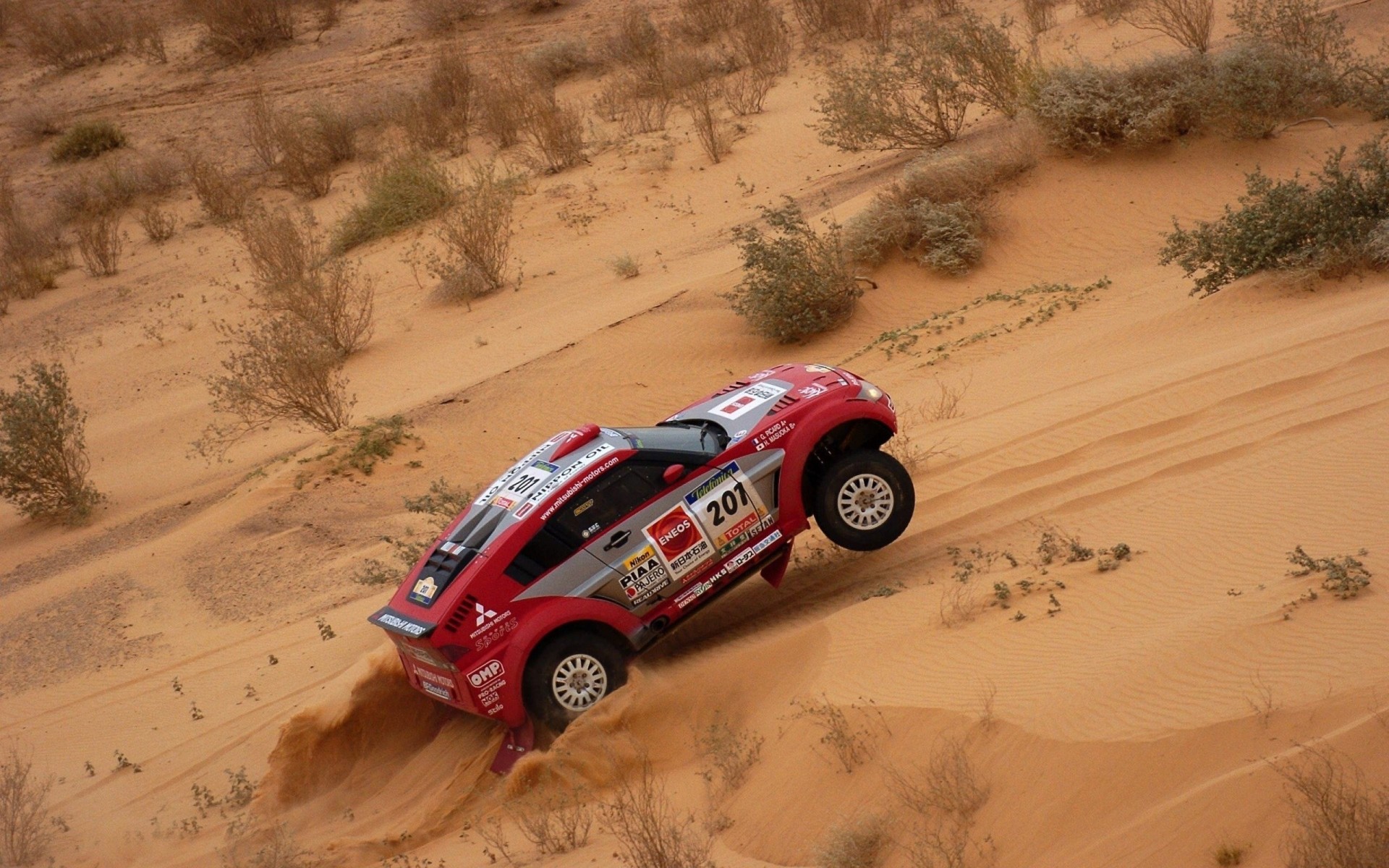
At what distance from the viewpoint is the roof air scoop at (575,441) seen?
8.89 m

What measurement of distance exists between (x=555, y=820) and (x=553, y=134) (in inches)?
816

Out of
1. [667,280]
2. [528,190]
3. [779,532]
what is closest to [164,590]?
[779,532]

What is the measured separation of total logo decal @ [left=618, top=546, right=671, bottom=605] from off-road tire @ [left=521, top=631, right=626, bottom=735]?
38 centimetres

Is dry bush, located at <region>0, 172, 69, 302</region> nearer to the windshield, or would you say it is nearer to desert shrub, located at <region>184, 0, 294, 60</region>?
desert shrub, located at <region>184, 0, 294, 60</region>

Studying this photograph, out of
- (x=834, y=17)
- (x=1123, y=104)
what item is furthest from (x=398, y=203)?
(x=1123, y=104)

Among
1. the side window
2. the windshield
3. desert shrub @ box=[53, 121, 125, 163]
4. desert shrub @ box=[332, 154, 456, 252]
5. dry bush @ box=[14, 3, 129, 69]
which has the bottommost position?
the side window

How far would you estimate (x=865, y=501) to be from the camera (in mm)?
9188

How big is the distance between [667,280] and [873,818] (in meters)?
15.2

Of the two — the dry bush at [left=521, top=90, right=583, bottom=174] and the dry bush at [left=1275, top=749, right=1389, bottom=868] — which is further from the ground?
the dry bush at [left=521, top=90, right=583, bottom=174]

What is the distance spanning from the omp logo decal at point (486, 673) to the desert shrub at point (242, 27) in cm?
3308

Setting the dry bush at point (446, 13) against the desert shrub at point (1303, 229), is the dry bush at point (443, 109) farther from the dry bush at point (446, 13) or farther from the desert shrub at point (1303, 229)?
the desert shrub at point (1303, 229)

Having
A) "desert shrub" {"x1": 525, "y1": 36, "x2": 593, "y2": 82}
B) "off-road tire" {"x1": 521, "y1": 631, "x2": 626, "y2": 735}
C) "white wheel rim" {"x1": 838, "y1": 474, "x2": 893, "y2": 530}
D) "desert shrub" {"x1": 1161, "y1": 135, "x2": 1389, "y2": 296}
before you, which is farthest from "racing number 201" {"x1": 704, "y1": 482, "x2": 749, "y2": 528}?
"desert shrub" {"x1": 525, "y1": 36, "x2": 593, "y2": 82}

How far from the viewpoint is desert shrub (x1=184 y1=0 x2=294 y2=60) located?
3647 cm

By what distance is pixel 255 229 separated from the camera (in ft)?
78.7
